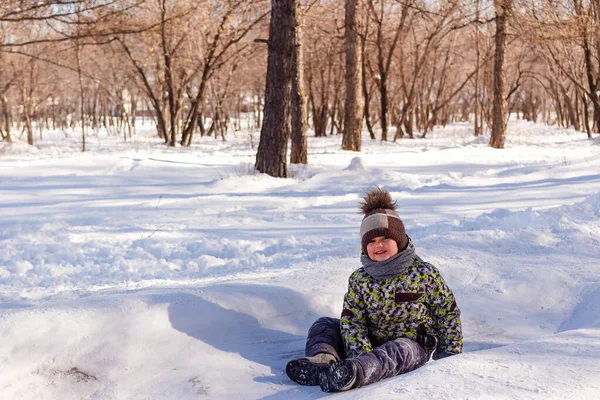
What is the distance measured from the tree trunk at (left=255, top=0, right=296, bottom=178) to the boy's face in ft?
21.8

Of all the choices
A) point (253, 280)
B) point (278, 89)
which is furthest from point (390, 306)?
point (278, 89)

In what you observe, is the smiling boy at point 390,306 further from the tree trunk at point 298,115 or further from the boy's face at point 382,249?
the tree trunk at point 298,115

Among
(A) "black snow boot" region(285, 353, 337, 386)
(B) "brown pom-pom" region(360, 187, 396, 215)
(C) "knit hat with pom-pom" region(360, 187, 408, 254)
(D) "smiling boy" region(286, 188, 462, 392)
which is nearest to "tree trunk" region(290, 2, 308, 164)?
(B) "brown pom-pom" region(360, 187, 396, 215)

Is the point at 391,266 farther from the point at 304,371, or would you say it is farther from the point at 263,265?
the point at 263,265

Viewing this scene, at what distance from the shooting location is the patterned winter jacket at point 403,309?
294 cm

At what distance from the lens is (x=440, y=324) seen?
2.98m

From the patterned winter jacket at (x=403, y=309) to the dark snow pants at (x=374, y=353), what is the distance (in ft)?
0.32

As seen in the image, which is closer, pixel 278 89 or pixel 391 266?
pixel 391 266

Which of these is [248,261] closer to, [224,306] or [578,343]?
[224,306]

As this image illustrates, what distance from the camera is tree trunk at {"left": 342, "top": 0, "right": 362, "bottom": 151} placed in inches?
576

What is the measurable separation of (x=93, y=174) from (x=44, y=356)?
7132 mm

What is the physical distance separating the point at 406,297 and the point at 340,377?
2.12ft

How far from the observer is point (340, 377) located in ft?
7.99

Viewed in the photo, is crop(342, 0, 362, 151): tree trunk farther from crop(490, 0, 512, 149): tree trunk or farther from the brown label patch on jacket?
the brown label patch on jacket
